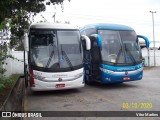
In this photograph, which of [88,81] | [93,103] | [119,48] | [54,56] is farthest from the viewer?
[88,81]

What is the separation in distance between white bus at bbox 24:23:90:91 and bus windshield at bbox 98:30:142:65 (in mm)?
1186

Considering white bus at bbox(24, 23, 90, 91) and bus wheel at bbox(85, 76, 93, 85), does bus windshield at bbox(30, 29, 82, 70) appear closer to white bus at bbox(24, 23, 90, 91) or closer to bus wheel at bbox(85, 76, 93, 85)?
white bus at bbox(24, 23, 90, 91)

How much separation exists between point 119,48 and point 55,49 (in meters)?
3.43

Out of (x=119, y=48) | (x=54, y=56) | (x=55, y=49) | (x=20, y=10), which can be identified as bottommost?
(x=54, y=56)

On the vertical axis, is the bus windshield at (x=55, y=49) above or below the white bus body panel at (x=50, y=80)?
above

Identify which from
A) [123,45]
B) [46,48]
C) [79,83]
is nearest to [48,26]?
[46,48]

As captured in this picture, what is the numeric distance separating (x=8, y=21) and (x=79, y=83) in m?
5.28

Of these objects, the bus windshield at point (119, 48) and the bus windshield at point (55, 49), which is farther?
the bus windshield at point (119, 48)

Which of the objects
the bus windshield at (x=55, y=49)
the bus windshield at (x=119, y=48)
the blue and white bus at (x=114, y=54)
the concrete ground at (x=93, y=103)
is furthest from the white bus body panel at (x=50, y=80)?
the bus windshield at (x=119, y=48)

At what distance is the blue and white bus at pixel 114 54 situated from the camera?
42.1 feet

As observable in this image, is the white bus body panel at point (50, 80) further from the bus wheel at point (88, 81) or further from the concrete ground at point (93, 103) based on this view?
the bus wheel at point (88, 81)

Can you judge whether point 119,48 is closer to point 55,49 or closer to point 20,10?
point 55,49

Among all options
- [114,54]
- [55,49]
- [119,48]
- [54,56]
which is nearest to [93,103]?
[54,56]

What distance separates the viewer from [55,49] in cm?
1195
